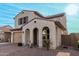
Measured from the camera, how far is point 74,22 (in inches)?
534

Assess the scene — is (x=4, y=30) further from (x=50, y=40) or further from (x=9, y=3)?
(x=50, y=40)

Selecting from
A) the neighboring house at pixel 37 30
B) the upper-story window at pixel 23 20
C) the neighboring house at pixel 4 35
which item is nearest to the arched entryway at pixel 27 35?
the neighboring house at pixel 37 30

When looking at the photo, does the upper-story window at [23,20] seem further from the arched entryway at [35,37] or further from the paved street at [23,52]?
the paved street at [23,52]

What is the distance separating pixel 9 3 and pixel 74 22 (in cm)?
448

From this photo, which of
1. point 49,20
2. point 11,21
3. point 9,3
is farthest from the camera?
point 49,20

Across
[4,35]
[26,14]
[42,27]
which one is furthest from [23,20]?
[4,35]

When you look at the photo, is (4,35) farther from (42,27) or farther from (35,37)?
(42,27)

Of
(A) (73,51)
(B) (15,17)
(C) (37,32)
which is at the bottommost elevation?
(A) (73,51)

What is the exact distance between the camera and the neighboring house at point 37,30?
15.4m

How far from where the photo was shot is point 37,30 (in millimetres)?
16422

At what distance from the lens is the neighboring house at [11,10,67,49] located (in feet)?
50.6

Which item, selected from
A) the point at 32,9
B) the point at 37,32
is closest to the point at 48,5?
the point at 32,9

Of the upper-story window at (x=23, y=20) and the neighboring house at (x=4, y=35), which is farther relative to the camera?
the upper-story window at (x=23, y=20)

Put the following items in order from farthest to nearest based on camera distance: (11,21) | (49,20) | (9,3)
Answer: (49,20), (11,21), (9,3)
